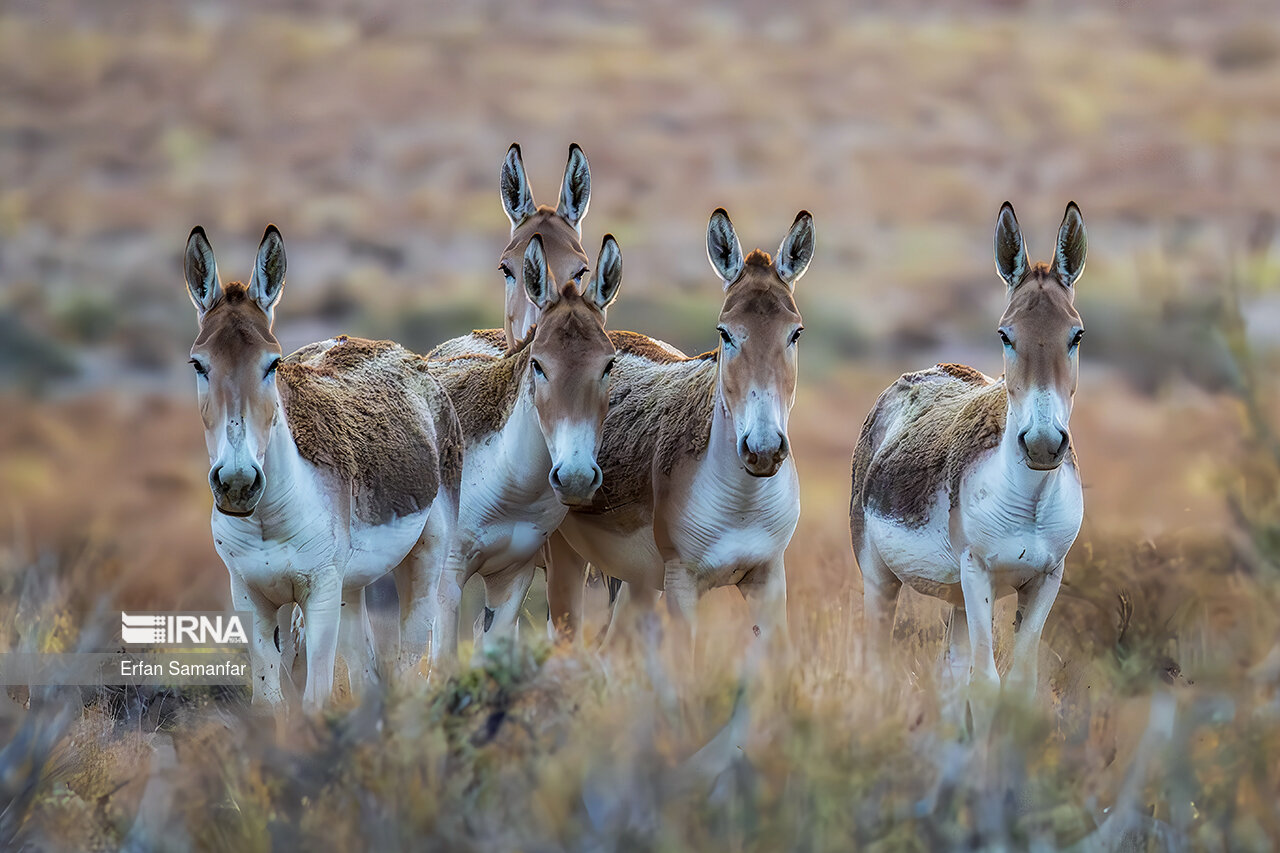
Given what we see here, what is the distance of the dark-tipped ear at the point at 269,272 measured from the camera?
7.14m

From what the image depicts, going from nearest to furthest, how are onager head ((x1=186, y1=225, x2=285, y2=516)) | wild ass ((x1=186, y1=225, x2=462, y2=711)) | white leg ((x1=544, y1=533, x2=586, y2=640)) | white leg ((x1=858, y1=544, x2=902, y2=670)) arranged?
onager head ((x1=186, y1=225, x2=285, y2=516)) → wild ass ((x1=186, y1=225, x2=462, y2=711)) → white leg ((x1=858, y1=544, x2=902, y2=670)) → white leg ((x1=544, y1=533, x2=586, y2=640))

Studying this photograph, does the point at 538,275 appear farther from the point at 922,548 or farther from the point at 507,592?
the point at 922,548

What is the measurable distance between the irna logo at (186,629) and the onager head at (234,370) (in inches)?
44.9

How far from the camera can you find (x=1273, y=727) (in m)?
5.12

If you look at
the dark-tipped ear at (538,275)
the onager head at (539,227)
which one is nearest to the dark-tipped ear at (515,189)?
the onager head at (539,227)

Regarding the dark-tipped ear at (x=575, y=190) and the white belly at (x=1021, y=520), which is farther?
the dark-tipped ear at (x=575, y=190)

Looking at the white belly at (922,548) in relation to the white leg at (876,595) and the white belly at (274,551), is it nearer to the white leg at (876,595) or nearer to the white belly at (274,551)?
the white leg at (876,595)

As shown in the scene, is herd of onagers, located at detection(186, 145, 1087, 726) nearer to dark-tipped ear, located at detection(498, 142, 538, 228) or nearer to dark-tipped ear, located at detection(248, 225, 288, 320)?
dark-tipped ear, located at detection(248, 225, 288, 320)

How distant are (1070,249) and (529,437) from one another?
3.45 meters

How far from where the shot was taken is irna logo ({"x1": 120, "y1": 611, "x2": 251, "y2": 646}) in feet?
25.8

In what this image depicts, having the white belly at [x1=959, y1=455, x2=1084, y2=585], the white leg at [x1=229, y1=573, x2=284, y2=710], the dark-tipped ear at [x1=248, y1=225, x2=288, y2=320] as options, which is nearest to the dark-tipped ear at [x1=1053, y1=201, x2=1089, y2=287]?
the white belly at [x1=959, y1=455, x2=1084, y2=585]

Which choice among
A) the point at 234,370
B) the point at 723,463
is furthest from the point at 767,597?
the point at 234,370

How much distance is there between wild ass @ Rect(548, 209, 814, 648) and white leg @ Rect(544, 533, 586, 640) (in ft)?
2.12

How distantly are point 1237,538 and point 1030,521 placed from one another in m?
2.99
